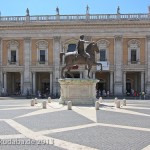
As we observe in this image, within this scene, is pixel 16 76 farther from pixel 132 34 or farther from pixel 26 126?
pixel 26 126

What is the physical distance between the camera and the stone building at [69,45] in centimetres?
5356

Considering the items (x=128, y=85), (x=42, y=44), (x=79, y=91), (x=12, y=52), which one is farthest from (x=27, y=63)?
(x=79, y=91)

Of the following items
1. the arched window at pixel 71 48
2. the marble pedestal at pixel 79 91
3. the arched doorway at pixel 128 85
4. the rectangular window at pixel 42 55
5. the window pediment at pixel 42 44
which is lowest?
the arched doorway at pixel 128 85

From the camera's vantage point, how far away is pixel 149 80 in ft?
174

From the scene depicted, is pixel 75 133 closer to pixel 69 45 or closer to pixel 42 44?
pixel 69 45

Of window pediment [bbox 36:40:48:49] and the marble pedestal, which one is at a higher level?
window pediment [bbox 36:40:48:49]

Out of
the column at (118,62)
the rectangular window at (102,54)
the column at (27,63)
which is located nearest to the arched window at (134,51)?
the column at (118,62)

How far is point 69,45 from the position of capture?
55.2 meters

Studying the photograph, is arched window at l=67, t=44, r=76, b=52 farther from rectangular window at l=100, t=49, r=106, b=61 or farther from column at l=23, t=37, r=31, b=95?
column at l=23, t=37, r=31, b=95

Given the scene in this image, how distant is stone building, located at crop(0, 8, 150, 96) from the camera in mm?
53562

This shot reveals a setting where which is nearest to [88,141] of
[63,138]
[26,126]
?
[63,138]

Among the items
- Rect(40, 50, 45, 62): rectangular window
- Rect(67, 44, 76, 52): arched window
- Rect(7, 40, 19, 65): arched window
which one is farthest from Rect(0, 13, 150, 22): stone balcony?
Rect(40, 50, 45, 62): rectangular window

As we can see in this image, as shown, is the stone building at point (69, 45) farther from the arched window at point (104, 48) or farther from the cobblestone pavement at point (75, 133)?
the cobblestone pavement at point (75, 133)

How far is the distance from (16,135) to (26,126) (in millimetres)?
2189
